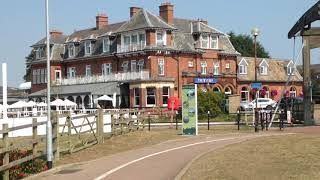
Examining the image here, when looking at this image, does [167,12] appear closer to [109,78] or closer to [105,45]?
[105,45]

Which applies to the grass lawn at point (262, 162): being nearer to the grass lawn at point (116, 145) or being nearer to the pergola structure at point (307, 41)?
the grass lawn at point (116, 145)

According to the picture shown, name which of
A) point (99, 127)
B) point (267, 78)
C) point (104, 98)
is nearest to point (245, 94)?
point (267, 78)

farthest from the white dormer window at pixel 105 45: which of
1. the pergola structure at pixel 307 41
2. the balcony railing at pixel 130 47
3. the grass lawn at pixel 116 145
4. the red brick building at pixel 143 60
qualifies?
the grass lawn at pixel 116 145

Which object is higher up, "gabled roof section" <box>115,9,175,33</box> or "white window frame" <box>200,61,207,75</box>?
"gabled roof section" <box>115,9,175,33</box>

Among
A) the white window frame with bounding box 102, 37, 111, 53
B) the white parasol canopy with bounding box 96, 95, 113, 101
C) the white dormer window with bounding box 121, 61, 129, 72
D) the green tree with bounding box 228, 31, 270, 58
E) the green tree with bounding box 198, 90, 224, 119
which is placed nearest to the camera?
the green tree with bounding box 198, 90, 224, 119

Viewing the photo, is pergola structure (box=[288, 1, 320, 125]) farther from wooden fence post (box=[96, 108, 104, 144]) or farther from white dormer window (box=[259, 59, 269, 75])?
white dormer window (box=[259, 59, 269, 75])

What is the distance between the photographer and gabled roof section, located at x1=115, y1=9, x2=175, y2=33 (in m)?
67.7

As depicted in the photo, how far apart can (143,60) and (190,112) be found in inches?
1559

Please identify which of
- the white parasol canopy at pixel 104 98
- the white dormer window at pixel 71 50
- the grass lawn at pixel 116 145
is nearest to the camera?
the grass lawn at pixel 116 145

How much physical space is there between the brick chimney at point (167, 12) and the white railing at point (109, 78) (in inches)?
331

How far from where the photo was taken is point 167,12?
72.1 metres

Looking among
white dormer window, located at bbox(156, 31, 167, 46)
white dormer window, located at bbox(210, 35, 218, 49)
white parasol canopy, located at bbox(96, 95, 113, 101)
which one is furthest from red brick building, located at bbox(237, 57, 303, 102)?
white parasol canopy, located at bbox(96, 95, 113, 101)

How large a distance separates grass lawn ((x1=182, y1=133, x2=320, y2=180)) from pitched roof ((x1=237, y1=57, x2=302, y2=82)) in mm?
59083

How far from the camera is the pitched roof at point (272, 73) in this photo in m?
80.8
